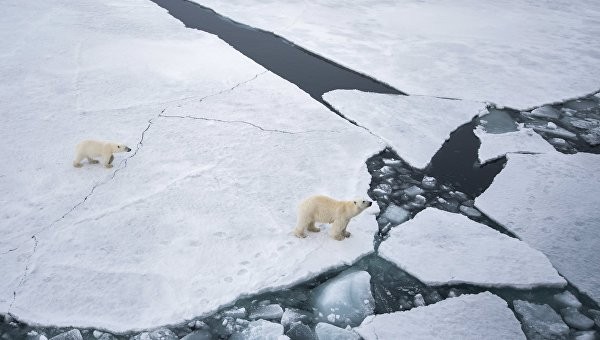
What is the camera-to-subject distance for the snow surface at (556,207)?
263cm

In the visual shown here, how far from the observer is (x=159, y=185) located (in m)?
3.10

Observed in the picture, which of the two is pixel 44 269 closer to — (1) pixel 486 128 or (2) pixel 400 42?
(1) pixel 486 128

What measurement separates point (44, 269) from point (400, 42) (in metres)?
6.29

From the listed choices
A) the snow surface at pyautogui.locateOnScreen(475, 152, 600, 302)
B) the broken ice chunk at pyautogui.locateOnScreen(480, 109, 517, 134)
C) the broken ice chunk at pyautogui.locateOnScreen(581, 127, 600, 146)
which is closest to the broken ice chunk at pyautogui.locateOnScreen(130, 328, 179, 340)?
the snow surface at pyautogui.locateOnScreen(475, 152, 600, 302)

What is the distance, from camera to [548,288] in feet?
8.05

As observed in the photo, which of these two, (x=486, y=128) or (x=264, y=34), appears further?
(x=264, y=34)

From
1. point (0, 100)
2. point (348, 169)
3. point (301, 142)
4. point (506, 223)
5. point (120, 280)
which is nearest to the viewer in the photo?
point (120, 280)

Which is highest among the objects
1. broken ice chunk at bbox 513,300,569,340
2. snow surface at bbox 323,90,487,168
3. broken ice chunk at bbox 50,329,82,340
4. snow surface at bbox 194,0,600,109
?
snow surface at bbox 194,0,600,109

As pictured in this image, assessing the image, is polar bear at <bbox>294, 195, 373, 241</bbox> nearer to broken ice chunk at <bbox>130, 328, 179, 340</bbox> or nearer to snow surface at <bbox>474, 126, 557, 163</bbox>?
broken ice chunk at <bbox>130, 328, 179, 340</bbox>

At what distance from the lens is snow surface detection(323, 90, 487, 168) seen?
390 centimetres

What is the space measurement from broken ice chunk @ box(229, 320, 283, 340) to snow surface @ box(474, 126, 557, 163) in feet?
8.75

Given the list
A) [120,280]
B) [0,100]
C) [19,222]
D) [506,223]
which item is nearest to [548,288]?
[506,223]

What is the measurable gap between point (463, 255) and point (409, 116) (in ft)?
7.18

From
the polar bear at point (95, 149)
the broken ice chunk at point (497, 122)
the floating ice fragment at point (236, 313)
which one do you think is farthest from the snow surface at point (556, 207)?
the polar bear at point (95, 149)
